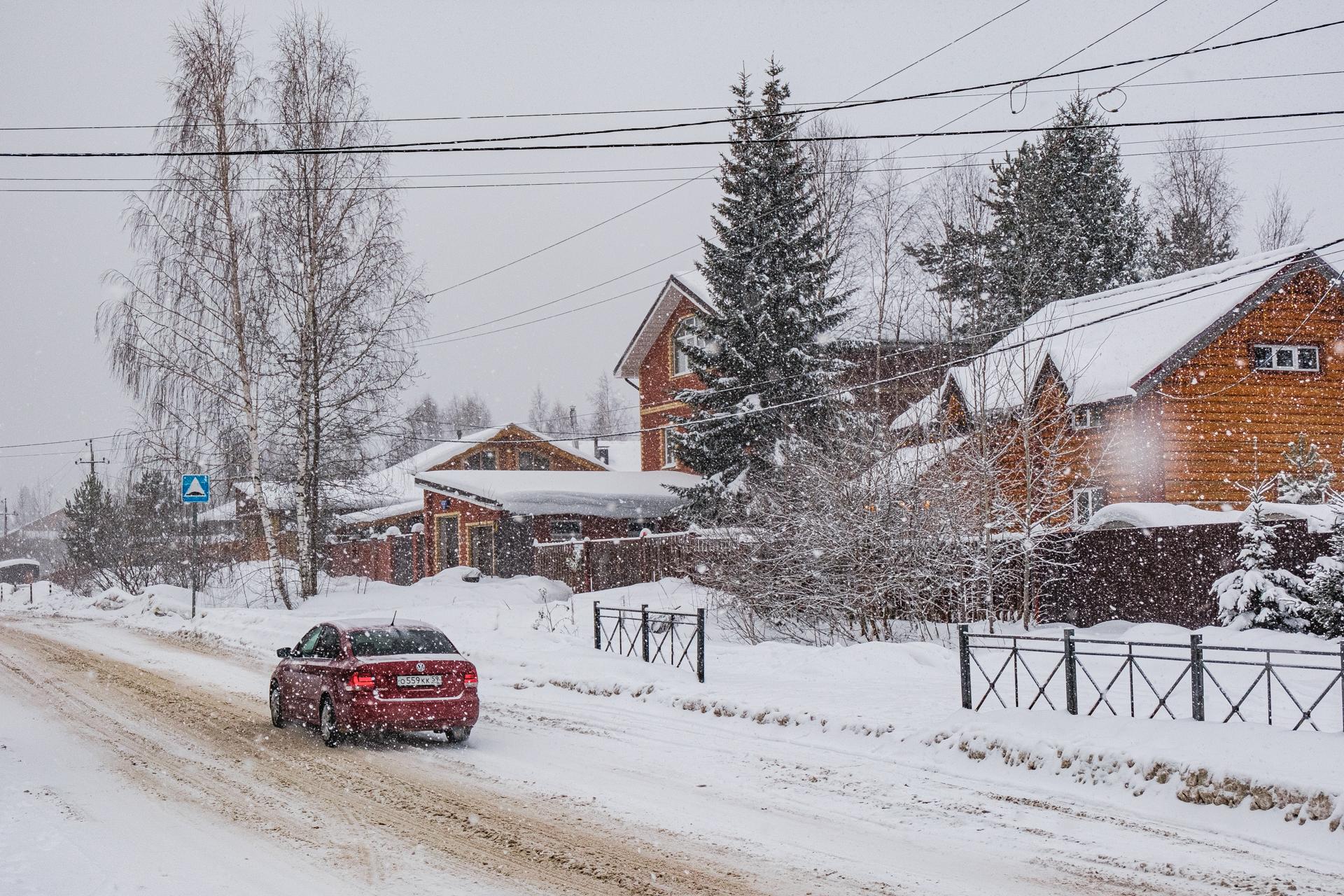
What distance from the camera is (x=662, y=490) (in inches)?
1549

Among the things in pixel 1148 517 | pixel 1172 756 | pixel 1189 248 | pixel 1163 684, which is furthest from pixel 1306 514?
pixel 1189 248

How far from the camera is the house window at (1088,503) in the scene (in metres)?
27.4

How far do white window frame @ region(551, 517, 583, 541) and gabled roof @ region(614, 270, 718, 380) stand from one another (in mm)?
8672

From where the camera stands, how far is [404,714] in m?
11.4

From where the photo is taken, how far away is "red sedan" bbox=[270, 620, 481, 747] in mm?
11422

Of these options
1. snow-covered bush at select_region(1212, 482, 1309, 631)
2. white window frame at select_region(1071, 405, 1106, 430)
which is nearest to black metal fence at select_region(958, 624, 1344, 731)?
snow-covered bush at select_region(1212, 482, 1309, 631)

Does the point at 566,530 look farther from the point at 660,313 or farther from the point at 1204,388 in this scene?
the point at 1204,388

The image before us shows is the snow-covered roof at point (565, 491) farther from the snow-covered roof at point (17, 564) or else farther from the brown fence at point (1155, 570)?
the snow-covered roof at point (17, 564)

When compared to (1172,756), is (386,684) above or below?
above

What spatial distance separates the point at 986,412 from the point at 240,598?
22021mm

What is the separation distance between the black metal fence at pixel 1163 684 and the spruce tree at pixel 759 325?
549 inches

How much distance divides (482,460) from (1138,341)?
35232mm

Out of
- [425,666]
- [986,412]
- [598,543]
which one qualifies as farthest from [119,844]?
[598,543]

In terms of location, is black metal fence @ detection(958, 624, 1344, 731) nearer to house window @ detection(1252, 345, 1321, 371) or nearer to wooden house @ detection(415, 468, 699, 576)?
house window @ detection(1252, 345, 1321, 371)
